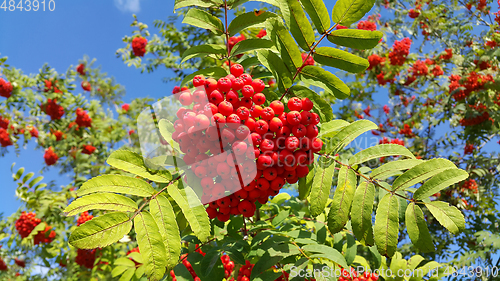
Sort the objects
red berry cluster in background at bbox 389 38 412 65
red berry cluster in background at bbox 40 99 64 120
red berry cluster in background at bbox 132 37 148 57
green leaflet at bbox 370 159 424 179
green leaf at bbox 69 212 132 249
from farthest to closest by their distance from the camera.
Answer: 1. red berry cluster in background at bbox 132 37 148 57
2. red berry cluster in background at bbox 389 38 412 65
3. red berry cluster in background at bbox 40 99 64 120
4. green leaflet at bbox 370 159 424 179
5. green leaf at bbox 69 212 132 249

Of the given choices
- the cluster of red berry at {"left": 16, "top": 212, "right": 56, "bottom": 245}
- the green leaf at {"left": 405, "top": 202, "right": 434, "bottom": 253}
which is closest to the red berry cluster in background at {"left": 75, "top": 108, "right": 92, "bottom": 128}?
the cluster of red berry at {"left": 16, "top": 212, "right": 56, "bottom": 245}

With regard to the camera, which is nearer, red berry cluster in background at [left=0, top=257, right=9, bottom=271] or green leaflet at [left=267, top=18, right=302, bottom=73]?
green leaflet at [left=267, top=18, right=302, bottom=73]

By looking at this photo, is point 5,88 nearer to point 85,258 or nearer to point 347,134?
point 85,258

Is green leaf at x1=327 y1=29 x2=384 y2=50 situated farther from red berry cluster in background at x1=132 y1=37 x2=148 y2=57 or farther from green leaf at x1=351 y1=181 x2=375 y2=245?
red berry cluster in background at x1=132 y1=37 x2=148 y2=57

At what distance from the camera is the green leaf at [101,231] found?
3.64ft

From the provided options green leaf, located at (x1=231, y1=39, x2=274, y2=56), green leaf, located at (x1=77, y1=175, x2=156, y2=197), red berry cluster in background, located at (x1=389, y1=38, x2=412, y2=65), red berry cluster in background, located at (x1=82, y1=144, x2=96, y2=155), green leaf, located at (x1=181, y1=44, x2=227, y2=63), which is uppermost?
red berry cluster in background, located at (x1=389, y1=38, x2=412, y2=65)

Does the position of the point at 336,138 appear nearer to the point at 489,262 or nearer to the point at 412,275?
the point at 412,275

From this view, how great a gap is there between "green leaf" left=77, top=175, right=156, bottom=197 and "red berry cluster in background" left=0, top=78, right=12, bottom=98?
6.41m

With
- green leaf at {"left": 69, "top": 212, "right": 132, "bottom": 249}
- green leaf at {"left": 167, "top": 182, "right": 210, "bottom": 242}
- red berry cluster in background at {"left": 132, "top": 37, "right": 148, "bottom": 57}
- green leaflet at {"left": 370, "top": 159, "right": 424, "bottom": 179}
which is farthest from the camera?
red berry cluster in background at {"left": 132, "top": 37, "right": 148, "bottom": 57}

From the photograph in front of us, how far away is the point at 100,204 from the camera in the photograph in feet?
4.09

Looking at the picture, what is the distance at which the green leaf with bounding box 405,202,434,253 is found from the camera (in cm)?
127

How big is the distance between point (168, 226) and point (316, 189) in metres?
0.76

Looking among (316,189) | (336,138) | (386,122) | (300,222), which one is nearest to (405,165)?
(336,138)

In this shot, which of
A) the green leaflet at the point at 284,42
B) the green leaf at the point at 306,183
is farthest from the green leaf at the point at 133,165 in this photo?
the green leaflet at the point at 284,42
